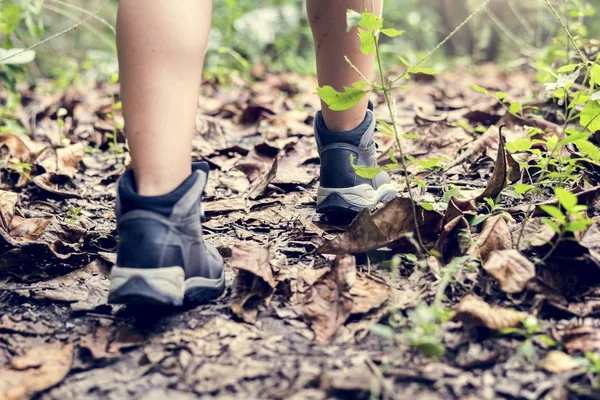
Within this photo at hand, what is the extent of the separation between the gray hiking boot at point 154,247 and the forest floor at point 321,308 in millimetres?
101

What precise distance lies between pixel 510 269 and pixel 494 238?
0.52ft

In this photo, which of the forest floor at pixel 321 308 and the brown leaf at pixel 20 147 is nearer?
the forest floor at pixel 321 308

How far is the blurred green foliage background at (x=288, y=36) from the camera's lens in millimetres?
5359

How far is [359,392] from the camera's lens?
1030 mm

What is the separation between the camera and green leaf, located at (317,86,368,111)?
132cm

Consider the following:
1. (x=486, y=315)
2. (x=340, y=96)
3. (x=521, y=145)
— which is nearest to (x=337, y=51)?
(x=340, y=96)

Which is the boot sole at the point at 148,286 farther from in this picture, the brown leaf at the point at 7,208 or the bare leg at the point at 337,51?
the bare leg at the point at 337,51

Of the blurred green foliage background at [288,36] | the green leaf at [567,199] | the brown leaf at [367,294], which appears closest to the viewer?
the green leaf at [567,199]

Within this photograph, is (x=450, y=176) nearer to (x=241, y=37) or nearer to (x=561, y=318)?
(x=561, y=318)

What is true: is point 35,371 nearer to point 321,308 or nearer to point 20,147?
point 321,308

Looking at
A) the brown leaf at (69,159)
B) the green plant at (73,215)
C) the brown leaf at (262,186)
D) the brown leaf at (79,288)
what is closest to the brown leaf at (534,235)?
the brown leaf at (262,186)

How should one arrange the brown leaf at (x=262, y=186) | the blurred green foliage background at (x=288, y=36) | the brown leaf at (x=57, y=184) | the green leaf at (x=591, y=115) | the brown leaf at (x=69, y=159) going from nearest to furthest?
the green leaf at (x=591, y=115), the brown leaf at (x=262, y=186), the brown leaf at (x=57, y=184), the brown leaf at (x=69, y=159), the blurred green foliage background at (x=288, y=36)

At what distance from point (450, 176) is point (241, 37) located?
4395 millimetres

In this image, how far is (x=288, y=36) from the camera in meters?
6.44
